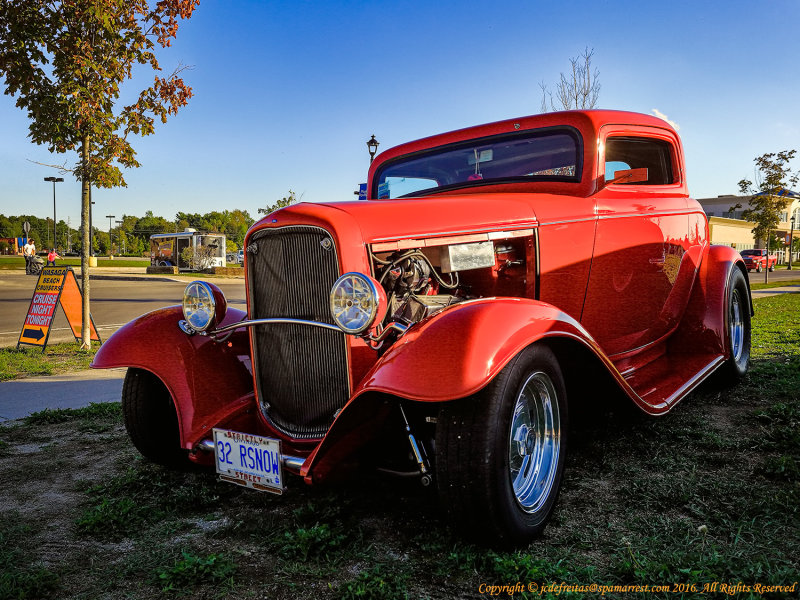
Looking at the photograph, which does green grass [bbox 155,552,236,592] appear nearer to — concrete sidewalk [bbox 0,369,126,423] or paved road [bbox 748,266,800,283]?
concrete sidewalk [bbox 0,369,126,423]

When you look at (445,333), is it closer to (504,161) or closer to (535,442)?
(535,442)

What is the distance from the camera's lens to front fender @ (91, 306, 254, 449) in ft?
9.16

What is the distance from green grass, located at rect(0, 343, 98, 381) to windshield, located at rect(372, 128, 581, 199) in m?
4.66

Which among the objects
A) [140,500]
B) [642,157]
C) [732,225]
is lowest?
[140,500]

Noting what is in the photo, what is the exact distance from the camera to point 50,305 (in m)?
7.45

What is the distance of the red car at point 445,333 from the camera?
2.11 metres

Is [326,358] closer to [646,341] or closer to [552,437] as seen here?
[552,437]

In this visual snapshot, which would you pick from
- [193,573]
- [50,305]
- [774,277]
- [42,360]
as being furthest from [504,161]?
[774,277]

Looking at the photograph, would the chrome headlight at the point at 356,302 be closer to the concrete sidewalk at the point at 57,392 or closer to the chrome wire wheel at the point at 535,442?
the chrome wire wheel at the point at 535,442

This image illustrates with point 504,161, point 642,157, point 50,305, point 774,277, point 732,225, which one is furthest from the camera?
point 732,225

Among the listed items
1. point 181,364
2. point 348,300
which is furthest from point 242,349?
point 348,300

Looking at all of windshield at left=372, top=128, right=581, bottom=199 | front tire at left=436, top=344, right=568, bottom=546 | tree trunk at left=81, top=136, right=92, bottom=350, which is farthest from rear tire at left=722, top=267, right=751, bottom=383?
tree trunk at left=81, top=136, right=92, bottom=350

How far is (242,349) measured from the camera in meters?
3.12

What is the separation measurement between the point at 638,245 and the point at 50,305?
282 inches
